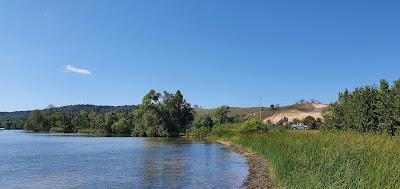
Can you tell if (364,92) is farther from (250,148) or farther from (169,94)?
(169,94)

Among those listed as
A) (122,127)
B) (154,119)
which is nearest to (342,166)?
(154,119)

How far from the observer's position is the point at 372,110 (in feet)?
135

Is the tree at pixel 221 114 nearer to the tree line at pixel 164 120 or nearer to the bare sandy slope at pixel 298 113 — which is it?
the tree line at pixel 164 120

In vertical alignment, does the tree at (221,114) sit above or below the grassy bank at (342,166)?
above

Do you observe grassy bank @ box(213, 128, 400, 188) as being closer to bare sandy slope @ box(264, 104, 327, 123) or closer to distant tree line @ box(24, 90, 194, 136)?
distant tree line @ box(24, 90, 194, 136)

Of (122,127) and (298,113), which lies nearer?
(122,127)

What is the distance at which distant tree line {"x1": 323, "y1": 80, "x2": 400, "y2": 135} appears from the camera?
35594mm

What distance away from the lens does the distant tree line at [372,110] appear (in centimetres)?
3559

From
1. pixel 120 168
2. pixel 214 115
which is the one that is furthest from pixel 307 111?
pixel 120 168

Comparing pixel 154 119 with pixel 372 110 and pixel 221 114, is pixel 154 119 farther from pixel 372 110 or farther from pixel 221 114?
pixel 372 110

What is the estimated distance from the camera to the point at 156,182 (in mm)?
23375

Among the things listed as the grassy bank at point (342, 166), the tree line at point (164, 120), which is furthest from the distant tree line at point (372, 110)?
the tree line at point (164, 120)

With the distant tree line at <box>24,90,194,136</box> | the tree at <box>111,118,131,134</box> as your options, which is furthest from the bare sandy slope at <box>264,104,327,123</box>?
the tree at <box>111,118,131,134</box>

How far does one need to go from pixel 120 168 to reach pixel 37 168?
5425 millimetres
